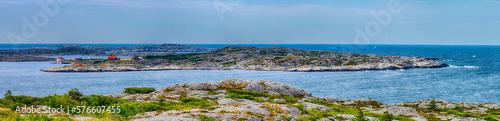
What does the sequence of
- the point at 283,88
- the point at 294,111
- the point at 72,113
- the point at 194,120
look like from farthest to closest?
the point at 283,88, the point at 294,111, the point at 72,113, the point at 194,120

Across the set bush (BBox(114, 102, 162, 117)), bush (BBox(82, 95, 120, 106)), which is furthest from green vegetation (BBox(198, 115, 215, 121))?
bush (BBox(82, 95, 120, 106))

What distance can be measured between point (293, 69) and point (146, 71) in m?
87.1

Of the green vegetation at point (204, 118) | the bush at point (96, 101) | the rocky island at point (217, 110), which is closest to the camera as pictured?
the green vegetation at point (204, 118)

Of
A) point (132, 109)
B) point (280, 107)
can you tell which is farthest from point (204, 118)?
point (280, 107)

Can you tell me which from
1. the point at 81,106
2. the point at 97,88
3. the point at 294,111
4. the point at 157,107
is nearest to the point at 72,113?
the point at 81,106

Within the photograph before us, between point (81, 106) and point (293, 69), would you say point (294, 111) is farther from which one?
point (293, 69)

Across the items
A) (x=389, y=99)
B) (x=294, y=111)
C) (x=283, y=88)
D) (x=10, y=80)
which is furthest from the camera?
(x=10, y=80)

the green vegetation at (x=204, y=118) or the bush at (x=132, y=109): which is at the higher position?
the green vegetation at (x=204, y=118)

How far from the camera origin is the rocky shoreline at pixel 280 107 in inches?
942

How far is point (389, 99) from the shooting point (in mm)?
88312

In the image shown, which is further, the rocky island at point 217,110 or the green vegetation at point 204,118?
the rocky island at point 217,110

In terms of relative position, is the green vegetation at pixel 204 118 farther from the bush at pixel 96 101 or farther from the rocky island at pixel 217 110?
the bush at pixel 96 101

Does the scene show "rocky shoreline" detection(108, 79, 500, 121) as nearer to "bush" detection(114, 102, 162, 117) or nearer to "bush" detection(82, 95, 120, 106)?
"bush" detection(114, 102, 162, 117)

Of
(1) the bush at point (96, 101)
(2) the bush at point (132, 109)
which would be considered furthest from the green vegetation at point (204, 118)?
(1) the bush at point (96, 101)
